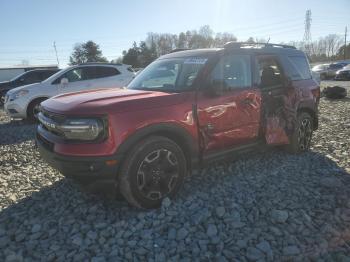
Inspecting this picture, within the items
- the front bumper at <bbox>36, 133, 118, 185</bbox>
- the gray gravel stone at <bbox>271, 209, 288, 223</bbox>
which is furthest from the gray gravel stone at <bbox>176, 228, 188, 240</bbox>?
the gray gravel stone at <bbox>271, 209, 288, 223</bbox>

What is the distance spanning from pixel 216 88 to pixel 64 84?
7.22 meters

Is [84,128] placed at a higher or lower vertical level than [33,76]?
lower

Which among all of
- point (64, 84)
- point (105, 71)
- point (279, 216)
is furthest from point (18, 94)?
point (279, 216)

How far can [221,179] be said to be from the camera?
462 centimetres

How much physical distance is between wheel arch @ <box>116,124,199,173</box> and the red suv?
0.04ft

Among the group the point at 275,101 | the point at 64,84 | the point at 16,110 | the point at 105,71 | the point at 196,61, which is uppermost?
the point at 196,61

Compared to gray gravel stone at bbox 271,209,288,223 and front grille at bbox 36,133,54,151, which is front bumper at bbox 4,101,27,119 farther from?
gray gravel stone at bbox 271,209,288,223

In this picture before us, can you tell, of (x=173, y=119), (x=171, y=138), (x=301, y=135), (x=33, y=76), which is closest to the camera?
(x=173, y=119)

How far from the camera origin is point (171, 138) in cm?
393

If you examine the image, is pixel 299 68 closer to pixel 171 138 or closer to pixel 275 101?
pixel 275 101

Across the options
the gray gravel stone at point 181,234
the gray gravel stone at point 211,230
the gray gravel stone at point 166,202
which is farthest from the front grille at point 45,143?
the gray gravel stone at point 211,230

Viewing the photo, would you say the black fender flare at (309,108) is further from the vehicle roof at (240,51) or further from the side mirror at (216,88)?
the side mirror at (216,88)

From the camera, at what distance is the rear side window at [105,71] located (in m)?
11.0

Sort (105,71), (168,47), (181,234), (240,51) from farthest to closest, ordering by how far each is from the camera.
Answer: (168,47)
(105,71)
(240,51)
(181,234)
